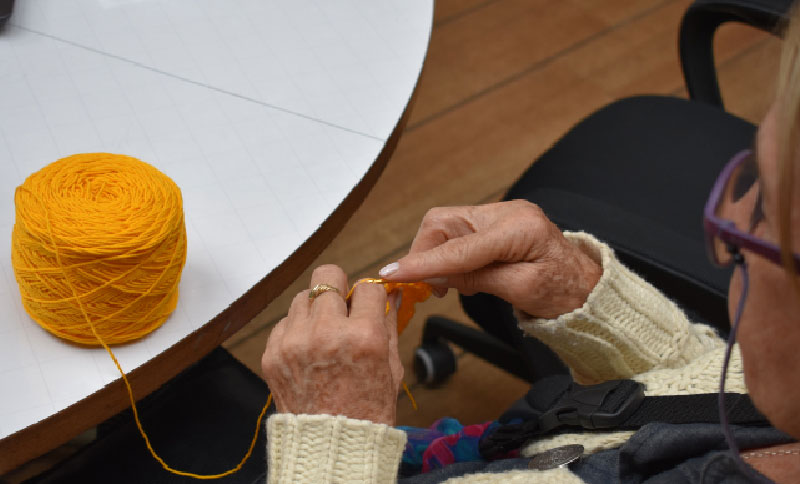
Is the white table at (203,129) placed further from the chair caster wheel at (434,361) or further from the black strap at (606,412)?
the chair caster wheel at (434,361)

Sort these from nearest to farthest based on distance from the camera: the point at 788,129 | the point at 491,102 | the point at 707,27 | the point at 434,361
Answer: the point at 788,129 < the point at 707,27 < the point at 434,361 < the point at 491,102

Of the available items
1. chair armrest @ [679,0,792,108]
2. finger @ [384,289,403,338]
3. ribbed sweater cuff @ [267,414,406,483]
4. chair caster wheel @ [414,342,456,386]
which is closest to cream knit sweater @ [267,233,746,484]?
ribbed sweater cuff @ [267,414,406,483]

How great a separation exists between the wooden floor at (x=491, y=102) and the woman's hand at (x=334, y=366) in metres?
0.83

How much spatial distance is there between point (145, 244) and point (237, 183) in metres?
0.20

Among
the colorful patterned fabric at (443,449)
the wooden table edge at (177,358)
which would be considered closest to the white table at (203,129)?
the wooden table edge at (177,358)

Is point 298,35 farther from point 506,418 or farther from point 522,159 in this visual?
point 522,159

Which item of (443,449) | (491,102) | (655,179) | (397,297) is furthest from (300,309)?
(491,102)

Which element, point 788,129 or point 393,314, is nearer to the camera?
point 788,129

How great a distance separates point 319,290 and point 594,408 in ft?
0.97

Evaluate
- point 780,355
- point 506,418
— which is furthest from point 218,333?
point 780,355

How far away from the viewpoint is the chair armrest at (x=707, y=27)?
1066 millimetres

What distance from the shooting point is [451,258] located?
30.5 inches

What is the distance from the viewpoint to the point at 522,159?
1931mm

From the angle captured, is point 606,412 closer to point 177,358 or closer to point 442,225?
point 442,225
